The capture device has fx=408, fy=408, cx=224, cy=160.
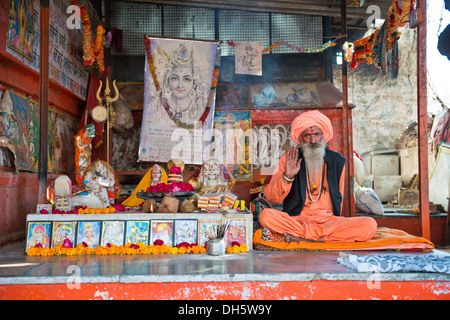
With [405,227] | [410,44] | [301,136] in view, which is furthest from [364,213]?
[410,44]

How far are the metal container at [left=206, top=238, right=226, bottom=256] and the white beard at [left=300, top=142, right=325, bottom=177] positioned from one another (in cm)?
143

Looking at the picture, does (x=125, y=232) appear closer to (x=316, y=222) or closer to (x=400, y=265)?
(x=316, y=222)

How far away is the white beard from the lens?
470 centimetres

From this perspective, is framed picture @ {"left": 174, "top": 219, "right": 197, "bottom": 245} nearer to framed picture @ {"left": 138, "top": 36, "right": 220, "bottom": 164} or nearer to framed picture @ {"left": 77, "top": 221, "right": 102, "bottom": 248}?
framed picture @ {"left": 77, "top": 221, "right": 102, "bottom": 248}

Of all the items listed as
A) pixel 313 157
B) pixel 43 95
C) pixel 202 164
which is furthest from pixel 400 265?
pixel 43 95

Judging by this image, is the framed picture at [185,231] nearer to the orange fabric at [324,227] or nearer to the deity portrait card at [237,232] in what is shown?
the deity portrait card at [237,232]

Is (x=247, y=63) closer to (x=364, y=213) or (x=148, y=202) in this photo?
(x=364, y=213)

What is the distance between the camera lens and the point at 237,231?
14.2 ft

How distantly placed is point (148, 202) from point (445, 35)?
3.38 m

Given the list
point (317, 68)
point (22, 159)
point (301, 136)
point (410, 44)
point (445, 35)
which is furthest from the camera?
point (410, 44)

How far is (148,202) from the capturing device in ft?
14.7

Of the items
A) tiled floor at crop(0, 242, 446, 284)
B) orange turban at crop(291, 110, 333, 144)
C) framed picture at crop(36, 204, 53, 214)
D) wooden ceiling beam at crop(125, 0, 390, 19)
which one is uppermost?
wooden ceiling beam at crop(125, 0, 390, 19)

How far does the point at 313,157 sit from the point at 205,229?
1.50 m

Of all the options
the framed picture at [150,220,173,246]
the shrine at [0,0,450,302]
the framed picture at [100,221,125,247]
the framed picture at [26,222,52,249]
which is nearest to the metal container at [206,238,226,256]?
the shrine at [0,0,450,302]
